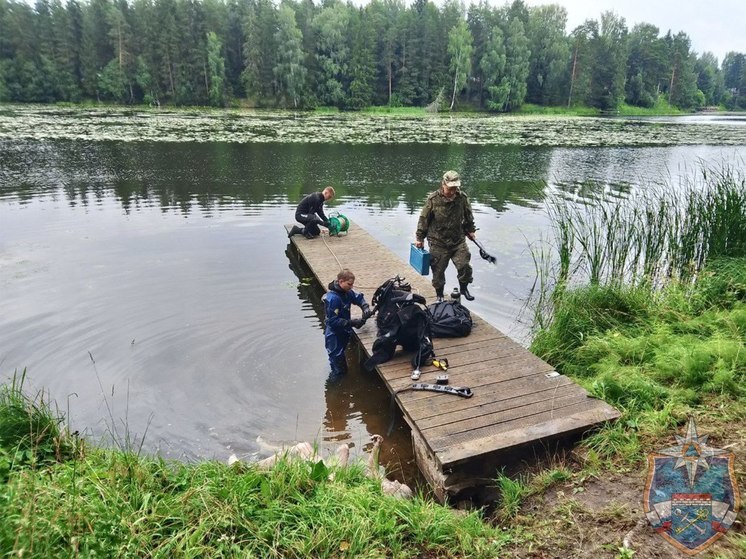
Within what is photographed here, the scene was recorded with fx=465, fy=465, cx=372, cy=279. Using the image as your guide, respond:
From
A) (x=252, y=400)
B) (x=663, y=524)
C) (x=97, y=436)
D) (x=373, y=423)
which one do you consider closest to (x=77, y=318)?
(x=97, y=436)

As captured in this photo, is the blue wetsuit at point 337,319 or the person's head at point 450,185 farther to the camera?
the person's head at point 450,185

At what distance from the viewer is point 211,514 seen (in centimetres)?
283

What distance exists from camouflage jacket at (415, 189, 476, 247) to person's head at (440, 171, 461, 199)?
0.24 ft

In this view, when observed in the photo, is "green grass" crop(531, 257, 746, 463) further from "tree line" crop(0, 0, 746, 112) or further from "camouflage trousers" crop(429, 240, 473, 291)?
"tree line" crop(0, 0, 746, 112)

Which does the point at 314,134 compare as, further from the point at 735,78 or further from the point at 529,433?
the point at 735,78

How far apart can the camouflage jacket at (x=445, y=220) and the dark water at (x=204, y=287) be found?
6.04ft

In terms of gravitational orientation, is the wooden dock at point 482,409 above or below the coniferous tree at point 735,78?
below

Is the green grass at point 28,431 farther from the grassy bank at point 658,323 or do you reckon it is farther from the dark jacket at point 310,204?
the dark jacket at point 310,204

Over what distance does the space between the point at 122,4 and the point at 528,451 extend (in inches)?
2857

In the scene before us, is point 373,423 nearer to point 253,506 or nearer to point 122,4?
point 253,506

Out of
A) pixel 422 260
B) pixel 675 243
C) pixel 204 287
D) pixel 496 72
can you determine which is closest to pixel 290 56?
pixel 496 72

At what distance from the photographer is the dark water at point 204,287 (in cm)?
545

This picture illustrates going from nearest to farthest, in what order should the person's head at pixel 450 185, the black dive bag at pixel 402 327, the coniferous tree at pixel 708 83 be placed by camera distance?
the black dive bag at pixel 402 327, the person's head at pixel 450 185, the coniferous tree at pixel 708 83

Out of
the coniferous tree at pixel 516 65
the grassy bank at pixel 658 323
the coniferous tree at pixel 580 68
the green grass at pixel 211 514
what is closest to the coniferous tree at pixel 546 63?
the coniferous tree at pixel 580 68
